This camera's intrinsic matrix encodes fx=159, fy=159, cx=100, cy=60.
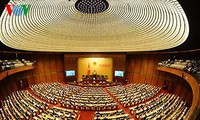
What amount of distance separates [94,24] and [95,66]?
1079 centimetres

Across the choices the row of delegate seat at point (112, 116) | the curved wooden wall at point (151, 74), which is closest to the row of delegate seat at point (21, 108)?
the row of delegate seat at point (112, 116)

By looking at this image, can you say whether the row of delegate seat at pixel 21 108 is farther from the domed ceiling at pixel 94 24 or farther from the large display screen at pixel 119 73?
the large display screen at pixel 119 73

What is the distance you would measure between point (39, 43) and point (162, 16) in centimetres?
1487

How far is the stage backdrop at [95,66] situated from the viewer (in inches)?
1120

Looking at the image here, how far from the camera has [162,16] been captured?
1562cm

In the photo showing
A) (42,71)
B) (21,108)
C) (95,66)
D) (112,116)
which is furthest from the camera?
(95,66)

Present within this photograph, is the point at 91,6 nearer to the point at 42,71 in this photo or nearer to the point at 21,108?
the point at 21,108

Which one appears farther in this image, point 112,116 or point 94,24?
point 94,24

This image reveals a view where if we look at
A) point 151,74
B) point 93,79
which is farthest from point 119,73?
point 151,74

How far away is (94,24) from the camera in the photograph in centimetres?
1955

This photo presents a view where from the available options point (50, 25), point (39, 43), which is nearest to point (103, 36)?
point (50, 25)

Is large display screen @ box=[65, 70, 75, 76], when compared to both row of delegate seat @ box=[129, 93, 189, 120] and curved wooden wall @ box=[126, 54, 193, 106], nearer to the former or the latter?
curved wooden wall @ box=[126, 54, 193, 106]

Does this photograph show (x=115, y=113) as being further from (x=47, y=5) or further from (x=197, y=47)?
(x=47, y=5)

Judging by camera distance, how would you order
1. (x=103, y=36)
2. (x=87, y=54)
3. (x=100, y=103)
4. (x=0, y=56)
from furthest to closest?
1. (x=87, y=54)
2. (x=103, y=36)
3. (x=0, y=56)
4. (x=100, y=103)
